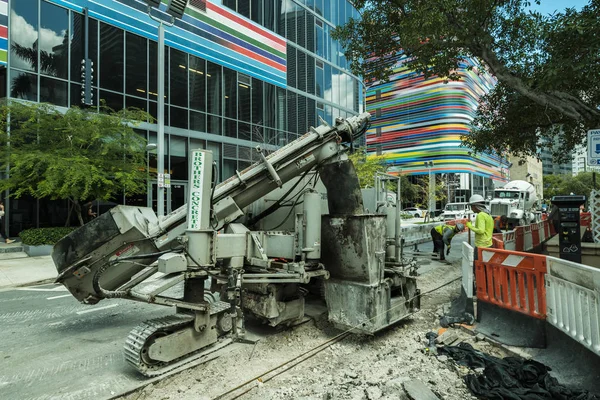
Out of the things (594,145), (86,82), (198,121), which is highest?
(86,82)

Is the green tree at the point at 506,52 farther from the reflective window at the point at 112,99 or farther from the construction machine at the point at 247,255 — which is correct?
the reflective window at the point at 112,99

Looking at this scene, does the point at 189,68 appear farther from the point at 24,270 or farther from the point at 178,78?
the point at 24,270

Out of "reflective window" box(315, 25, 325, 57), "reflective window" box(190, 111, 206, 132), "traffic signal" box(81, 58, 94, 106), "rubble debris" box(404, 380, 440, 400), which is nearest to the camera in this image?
"rubble debris" box(404, 380, 440, 400)

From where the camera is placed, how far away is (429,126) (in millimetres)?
49625

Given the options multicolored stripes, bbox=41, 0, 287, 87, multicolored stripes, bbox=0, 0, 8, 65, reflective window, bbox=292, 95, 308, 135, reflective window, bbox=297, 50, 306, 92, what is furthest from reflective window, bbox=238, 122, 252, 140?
multicolored stripes, bbox=0, 0, 8, 65

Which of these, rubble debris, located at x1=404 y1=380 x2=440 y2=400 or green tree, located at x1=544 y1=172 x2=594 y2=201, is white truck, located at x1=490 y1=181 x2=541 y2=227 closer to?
rubble debris, located at x1=404 y1=380 x2=440 y2=400

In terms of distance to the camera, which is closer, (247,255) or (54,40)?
(247,255)

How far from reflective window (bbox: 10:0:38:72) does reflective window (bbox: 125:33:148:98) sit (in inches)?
137

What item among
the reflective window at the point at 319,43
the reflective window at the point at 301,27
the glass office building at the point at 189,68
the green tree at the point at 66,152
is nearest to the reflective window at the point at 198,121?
the glass office building at the point at 189,68

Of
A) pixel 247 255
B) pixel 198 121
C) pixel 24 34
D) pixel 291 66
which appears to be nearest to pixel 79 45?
pixel 24 34

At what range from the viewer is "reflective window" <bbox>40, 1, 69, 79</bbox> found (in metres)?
14.8

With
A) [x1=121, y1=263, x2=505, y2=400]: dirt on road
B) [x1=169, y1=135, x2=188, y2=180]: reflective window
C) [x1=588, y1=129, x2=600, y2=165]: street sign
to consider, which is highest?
[x1=169, y1=135, x2=188, y2=180]: reflective window

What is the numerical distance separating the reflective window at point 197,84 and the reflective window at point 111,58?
3.58 meters

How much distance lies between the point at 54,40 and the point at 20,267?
382 inches
